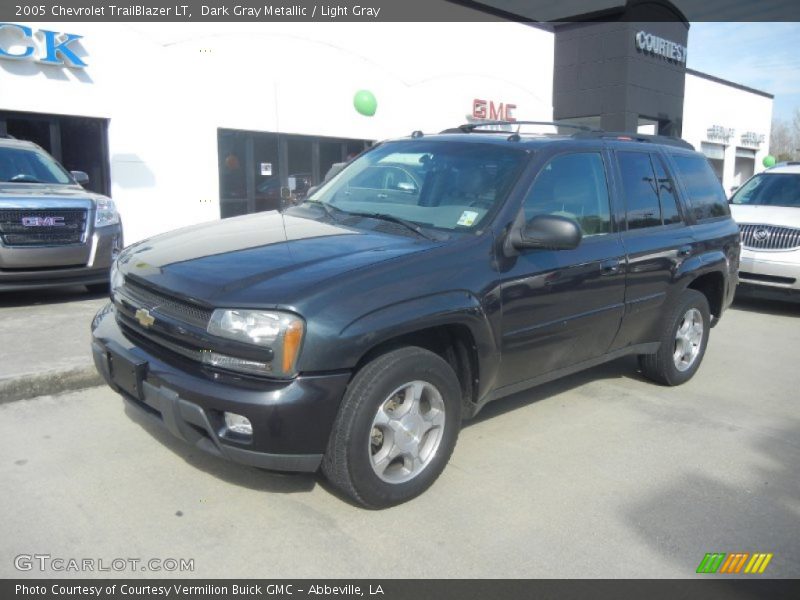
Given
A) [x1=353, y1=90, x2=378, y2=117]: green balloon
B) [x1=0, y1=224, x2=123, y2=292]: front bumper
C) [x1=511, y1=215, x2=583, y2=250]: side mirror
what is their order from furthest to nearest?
[x1=353, y1=90, x2=378, y2=117]: green balloon
[x1=0, y1=224, x2=123, y2=292]: front bumper
[x1=511, y1=215, x2=583, y2=250]: side mirror

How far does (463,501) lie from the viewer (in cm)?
343

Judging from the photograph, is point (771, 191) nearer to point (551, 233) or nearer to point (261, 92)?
point (551, 233)

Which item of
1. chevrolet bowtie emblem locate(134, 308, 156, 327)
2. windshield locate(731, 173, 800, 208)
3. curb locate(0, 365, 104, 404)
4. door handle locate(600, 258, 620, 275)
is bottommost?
curb locate(0, 365, 104, 404)

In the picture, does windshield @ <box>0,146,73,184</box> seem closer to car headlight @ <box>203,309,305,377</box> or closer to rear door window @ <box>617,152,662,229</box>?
car headlight @ <box>203,309,305,377</box>

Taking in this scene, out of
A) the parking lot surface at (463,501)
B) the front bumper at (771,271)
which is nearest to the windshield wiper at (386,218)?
the parking lot surface at (463,501)

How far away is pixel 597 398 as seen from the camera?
16.7 feet

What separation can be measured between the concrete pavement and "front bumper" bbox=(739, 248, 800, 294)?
7697 millimetres

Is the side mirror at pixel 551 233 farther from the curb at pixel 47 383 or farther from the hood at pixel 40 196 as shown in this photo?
the hood at pixel 40 196

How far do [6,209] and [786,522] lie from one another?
6866 millimetres

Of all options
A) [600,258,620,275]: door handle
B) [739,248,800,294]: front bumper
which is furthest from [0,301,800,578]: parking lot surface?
[739,248,800,294]: front bumper

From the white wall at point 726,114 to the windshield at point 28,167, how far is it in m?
20.7

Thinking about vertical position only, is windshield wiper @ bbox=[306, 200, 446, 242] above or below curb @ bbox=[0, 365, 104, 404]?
above

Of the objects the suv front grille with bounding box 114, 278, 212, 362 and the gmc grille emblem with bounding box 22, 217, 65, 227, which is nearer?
the suv front grille with bounding box 114, 278, 212, 362

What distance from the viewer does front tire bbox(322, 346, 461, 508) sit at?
3.02 m
